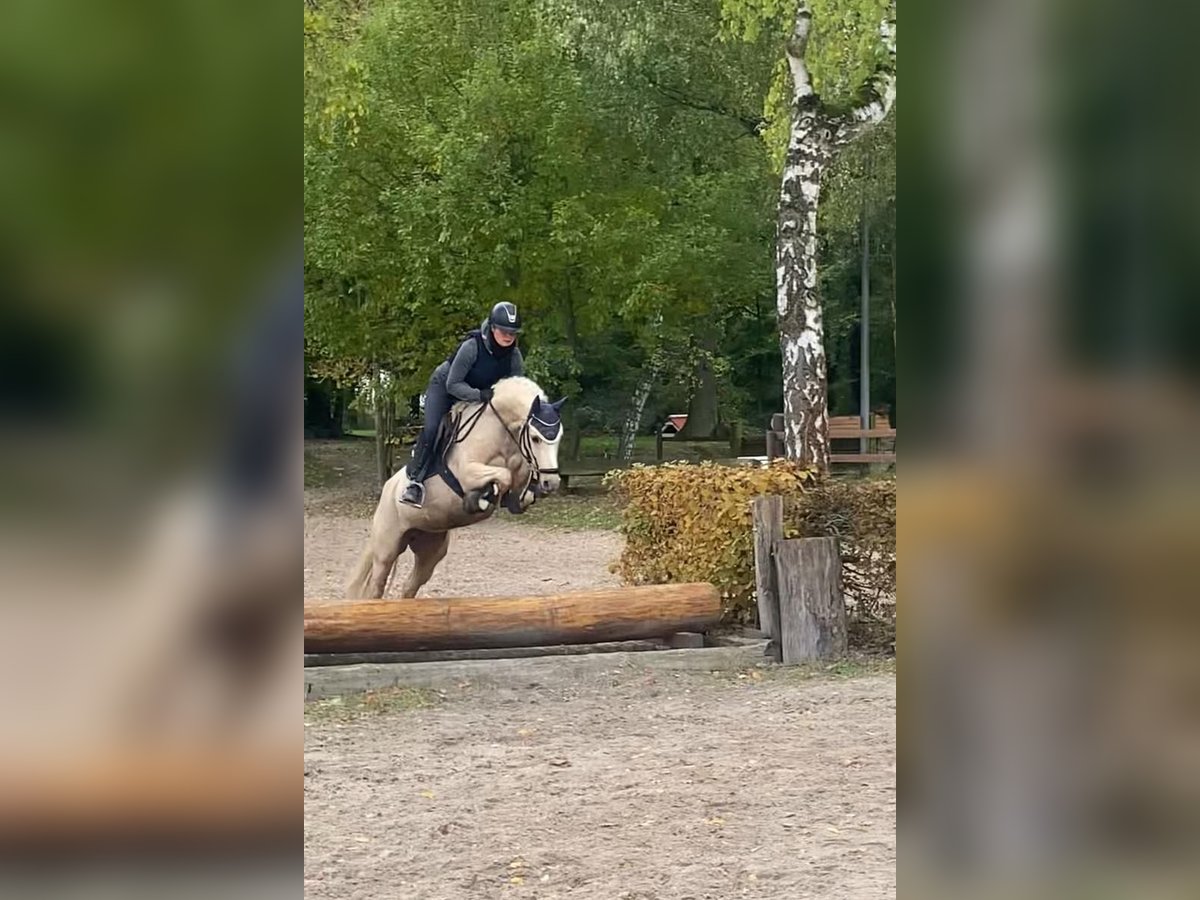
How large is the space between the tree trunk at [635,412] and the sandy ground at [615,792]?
42.0ft

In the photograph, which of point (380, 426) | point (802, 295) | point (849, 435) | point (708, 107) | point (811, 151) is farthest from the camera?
point (708, 107)

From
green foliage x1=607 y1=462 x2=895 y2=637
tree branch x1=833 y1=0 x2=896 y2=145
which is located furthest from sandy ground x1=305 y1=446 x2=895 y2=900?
tree branch x1=833 y1=0 x2=896 y2=145

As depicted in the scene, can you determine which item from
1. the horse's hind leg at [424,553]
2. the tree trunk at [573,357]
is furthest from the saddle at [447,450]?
the tree trunk at [573,357]

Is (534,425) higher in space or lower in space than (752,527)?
higher

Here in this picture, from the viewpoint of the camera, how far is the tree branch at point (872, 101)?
10508mm

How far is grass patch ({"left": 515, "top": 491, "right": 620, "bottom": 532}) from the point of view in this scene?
16.6 meters

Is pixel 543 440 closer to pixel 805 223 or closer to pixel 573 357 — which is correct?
pixel 805 223

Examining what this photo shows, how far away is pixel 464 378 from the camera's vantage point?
784 cm

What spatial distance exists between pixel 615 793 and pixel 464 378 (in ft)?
11.0
